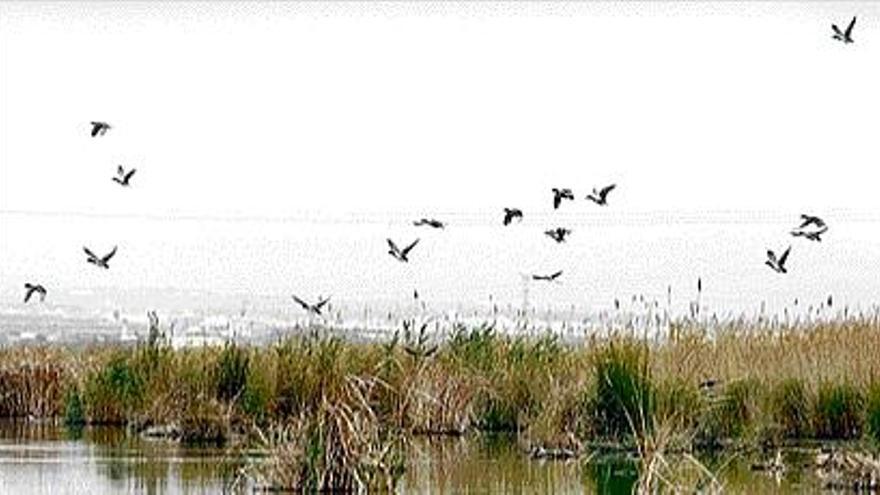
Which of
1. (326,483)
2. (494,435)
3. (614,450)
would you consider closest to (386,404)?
(494,435)

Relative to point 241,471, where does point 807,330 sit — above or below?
above

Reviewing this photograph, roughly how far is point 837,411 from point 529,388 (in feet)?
16.7

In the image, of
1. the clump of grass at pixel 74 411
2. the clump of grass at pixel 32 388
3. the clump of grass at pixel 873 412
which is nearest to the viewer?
the clump of grass at pixel 873 412

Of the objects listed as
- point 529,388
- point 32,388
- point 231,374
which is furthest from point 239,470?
point 32,388

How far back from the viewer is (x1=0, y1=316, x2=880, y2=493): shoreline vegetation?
2611 centimetres

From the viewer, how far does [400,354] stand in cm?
3038

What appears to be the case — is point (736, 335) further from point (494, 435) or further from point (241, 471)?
point (241, 471)

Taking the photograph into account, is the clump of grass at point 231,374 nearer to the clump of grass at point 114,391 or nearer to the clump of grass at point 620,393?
the clump of grass at point 114,391

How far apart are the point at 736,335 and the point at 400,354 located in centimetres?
476

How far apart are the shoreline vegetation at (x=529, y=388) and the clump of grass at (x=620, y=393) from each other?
0.06ft

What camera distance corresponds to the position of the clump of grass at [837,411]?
2598 centimetres

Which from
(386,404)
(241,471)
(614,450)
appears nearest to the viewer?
(241,471)

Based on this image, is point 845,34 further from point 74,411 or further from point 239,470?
point 74,411

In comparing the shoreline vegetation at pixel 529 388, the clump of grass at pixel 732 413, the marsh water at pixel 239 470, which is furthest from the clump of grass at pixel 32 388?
the clump of grass at pixel 732 413
